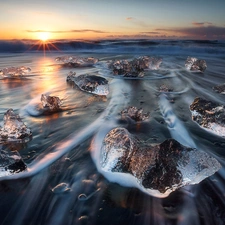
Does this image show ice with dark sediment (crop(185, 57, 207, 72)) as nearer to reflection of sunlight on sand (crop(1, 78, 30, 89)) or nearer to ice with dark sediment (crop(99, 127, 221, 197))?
reflection of sunlight on sand (crop(1, 78, 30, 89))

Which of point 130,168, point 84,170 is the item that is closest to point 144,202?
point 130,168

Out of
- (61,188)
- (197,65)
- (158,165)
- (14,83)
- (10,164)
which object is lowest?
(14,83)

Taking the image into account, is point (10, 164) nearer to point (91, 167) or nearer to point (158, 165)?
point (91, 167)

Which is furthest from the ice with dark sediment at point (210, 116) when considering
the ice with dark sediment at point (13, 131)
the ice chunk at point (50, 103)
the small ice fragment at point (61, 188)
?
the ice with dark sediment at point (13, 131)

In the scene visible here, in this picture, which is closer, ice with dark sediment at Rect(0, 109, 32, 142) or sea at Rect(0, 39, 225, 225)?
sea at Rect(0, 39, 225, 225)

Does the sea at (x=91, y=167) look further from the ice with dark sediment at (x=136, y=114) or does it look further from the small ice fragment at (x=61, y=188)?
the ice with dark sediment at (x=136, y=114)

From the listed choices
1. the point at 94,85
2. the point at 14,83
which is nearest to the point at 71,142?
the point at 94,85

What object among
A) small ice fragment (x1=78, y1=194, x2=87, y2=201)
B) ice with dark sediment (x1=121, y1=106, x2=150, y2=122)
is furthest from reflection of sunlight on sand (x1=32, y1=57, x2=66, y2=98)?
small ice fragment (x1=78, y1=194, x2=87, y2=201)
